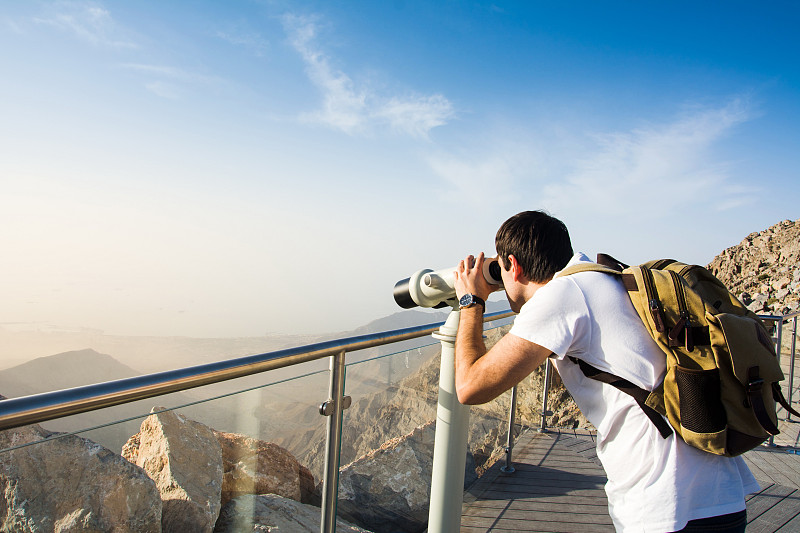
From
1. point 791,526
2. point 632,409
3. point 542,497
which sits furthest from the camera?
point 542,497

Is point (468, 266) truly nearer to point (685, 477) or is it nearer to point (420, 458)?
point (685, 477)

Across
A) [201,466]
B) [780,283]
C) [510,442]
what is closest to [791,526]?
[510,442]

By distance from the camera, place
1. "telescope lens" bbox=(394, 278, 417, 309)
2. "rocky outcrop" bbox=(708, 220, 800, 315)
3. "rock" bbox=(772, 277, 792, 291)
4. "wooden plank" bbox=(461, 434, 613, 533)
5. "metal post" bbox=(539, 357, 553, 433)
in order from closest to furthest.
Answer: "telescope lens" bbox=(394, 278, 417, 309) < "wooden plank" bbox=(461, 434, 613, 533) < "metal post" bbox=(539, 357, 553, 433) < "rocky outcrop" bbox=(708, 220, 800, 315) < "rock" bbox=(772, 277, 792, 291)

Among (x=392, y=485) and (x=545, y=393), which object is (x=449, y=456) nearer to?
(x=392, y=485)

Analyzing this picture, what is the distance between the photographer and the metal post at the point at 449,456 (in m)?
1.84

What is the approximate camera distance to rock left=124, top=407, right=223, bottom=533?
4.80 feet

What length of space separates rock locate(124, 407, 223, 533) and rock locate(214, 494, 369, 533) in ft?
0.16

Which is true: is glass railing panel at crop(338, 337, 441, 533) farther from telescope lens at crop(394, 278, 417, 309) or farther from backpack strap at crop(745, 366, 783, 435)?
backpack strap at crop(745, 366, 783, 435)

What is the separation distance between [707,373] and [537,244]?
551 mm

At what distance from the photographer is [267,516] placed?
1.64m

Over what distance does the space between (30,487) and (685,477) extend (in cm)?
150

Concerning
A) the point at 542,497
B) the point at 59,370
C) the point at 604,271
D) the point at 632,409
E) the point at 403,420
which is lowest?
the point at 59,370

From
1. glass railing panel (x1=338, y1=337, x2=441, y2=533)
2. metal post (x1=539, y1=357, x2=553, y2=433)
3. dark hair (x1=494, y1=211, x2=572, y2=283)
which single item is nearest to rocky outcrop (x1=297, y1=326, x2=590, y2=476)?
glass railing panel (x1=338, y1=337, x2=441, y2=533)

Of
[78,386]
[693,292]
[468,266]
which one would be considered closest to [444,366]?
[468,266]
